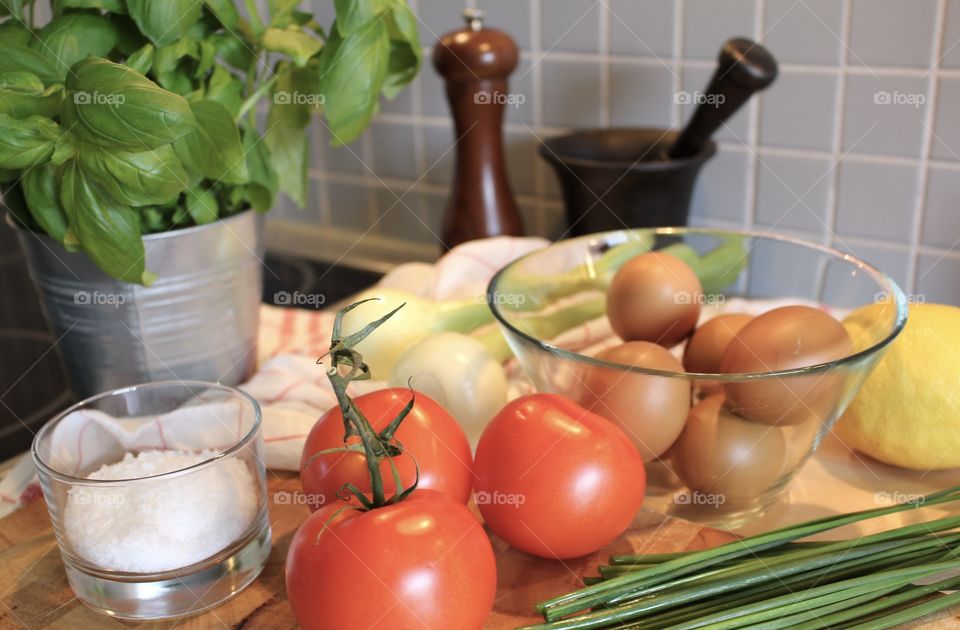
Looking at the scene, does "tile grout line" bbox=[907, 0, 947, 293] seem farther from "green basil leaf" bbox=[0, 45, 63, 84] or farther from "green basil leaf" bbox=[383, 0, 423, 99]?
"green basil leaf" bbox=[0, 45, 63, 84]

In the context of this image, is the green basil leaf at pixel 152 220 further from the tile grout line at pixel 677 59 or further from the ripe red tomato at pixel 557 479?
the tile grout line at pixel 677 59

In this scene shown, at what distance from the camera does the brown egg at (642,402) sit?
63cm

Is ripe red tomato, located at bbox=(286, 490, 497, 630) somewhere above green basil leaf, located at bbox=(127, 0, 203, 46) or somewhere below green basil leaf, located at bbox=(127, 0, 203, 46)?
below

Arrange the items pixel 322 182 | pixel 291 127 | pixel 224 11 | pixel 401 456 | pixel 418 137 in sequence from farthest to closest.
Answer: pixel 322 182 → pixel 418 137 → pixel 291 127 → pixel 224 11 → pixel 401 456

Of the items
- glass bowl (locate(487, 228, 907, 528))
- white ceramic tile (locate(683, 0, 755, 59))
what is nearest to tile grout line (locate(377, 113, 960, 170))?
white ceramic tile (locate(683, 0, 755, 59))

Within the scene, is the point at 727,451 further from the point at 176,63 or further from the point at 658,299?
the point at 176,63

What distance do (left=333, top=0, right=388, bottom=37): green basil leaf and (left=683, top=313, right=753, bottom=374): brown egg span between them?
13.6 inches

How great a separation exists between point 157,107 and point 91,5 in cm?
17

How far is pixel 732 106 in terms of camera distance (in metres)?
0.90

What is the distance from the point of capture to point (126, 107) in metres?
0.57

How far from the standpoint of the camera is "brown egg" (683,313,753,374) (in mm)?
703

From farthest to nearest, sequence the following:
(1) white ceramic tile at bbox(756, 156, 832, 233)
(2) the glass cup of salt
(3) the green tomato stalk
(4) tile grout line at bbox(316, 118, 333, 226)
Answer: (4) tile grout line at bbox(316, 118, 333, 226) → (1) white ceramic tile at bbox(756, 156, 832, 233) → (2) the glass cup of salt → (3) the green tomato stalk

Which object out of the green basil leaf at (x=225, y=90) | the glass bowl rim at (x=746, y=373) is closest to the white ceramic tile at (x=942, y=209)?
the glass bowl rim at (x=746, y=373)

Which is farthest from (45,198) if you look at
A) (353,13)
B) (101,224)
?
(353,13)
